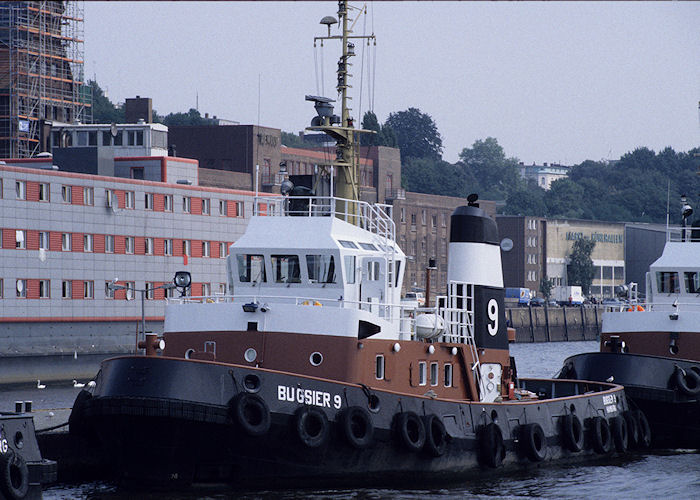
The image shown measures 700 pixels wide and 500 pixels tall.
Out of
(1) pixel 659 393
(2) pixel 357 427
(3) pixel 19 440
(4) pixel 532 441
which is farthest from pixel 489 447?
(3) pixel 19 440

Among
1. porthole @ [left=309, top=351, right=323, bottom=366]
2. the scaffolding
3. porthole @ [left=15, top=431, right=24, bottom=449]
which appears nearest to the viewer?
porthole @ [left=15, top=431, right=24, bottom=449]

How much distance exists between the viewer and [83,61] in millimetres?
95750

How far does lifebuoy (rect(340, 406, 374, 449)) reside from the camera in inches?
1001

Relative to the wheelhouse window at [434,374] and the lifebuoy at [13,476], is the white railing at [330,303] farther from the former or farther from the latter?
the lifebuoy at [13,476]

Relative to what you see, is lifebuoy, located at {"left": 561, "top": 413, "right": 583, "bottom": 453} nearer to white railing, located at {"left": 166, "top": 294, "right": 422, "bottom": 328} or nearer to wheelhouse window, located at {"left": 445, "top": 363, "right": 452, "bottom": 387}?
wheelhouse window, located at {"left": 445, "top": 363, "right": 452, "bottom": 387}

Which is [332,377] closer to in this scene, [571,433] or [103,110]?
[571,433]

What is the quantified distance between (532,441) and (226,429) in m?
8.79

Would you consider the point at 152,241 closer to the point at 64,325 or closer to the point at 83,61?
the point at 64,325

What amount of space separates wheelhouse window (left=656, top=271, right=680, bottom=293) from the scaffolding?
197 ft

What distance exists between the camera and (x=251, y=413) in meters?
24.4

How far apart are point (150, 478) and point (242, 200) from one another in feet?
161

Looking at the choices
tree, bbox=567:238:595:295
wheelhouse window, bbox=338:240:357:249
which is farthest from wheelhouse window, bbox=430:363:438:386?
tree, bbox=567:238:595:295

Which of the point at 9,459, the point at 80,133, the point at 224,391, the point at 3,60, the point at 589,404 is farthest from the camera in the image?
the point at 3,60

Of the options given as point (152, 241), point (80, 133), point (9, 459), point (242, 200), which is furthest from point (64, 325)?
point (9, 459)
